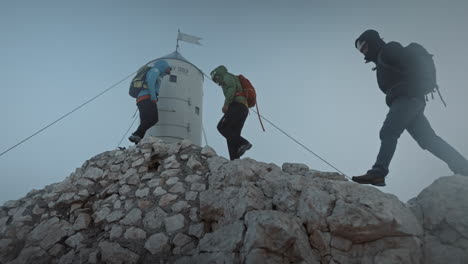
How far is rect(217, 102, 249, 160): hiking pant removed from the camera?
5.80m

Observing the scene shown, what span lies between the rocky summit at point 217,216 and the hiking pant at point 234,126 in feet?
1.54

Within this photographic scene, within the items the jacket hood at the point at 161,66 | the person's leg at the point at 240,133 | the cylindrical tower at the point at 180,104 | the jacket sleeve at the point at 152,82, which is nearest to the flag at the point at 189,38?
the cylindrical tower at the point at 180,104

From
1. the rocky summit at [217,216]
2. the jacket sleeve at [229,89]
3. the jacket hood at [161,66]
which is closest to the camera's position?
the rocky summit at [217,216]

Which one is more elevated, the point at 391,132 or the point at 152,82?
the point at 152,82

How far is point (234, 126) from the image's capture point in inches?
233

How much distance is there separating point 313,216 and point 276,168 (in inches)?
61.4

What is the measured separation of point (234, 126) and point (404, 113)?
3250 mm

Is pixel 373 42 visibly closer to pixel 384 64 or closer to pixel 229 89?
pixel 384 64

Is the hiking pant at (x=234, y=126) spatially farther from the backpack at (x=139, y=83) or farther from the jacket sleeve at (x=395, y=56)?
the jacket sleeve at (x=395, y=56)

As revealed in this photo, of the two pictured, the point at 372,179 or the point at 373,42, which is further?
the point at 373,42

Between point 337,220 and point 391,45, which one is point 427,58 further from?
point 337,220

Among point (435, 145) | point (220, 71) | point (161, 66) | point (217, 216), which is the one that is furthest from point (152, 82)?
point (435, 145)

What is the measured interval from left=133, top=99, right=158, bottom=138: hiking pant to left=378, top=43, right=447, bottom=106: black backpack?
539cm

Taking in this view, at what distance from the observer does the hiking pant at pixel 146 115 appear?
257 inches
